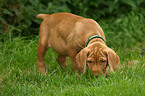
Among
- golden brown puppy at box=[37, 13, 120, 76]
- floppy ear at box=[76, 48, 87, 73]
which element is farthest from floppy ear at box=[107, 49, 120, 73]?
floppy ear at box=[76, 48, 87, 73]

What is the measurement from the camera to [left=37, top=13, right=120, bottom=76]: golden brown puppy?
440 cm

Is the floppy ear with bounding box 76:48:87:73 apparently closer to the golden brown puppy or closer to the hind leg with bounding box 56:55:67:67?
the golden brown puppy

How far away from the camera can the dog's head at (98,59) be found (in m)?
4.38

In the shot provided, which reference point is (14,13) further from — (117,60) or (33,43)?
(117,60)

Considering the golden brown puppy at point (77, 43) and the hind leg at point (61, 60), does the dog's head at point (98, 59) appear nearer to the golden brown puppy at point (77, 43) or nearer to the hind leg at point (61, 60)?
the golden brown puppy at point (77, 43)

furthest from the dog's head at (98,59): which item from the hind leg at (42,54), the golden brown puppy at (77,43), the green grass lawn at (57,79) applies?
the hind leg at (42,54)

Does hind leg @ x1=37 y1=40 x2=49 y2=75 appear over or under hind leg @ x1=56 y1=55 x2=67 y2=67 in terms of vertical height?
over

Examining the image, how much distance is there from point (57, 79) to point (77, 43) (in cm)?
79

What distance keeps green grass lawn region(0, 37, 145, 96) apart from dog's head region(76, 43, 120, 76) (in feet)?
0.57

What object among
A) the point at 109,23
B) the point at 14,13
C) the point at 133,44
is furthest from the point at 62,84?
the point at 109,23

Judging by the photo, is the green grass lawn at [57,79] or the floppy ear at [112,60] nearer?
the green grass lawn at [57,79]

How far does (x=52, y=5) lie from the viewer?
807cm

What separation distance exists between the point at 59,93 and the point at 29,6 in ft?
14.4

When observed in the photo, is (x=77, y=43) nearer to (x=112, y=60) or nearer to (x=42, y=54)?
(x=112, y=60)
